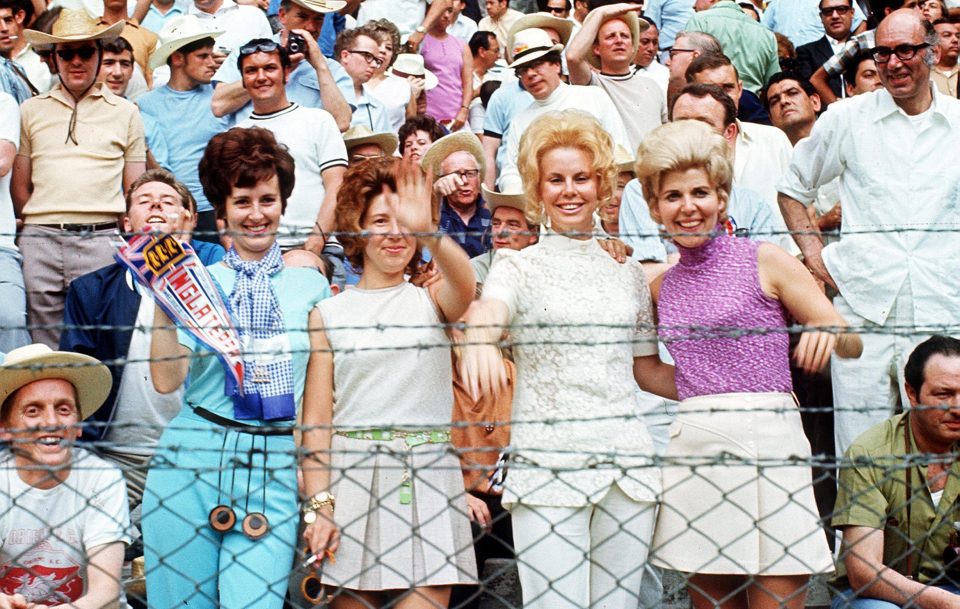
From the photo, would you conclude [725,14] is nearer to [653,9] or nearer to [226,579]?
[653,9]

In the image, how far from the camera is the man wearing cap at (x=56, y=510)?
371 cm

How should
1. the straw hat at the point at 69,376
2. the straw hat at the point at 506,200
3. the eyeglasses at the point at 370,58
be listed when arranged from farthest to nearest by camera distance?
the eyeglasses at the point at 370,58 < the straw hat at the point at 506,200 < the straw hat at the point at 69,376

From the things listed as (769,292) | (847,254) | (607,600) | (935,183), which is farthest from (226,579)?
(935,183)

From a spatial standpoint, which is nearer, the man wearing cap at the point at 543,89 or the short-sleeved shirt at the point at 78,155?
the short-sleeved shirt at the point at 78,155

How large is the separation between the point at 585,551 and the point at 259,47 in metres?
3.76

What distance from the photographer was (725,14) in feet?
28.5

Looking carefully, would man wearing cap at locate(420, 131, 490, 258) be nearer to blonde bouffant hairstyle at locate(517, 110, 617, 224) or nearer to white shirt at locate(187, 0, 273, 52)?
white shirt at locate(187, 0, 273, 52)

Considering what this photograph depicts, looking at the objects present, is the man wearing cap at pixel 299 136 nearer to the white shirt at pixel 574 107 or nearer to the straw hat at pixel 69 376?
the white shirt at pixel 574 107

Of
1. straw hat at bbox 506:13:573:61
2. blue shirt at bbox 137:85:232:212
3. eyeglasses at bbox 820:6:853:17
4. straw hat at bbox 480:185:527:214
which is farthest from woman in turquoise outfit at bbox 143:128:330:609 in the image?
eyeglasses at bbox 820:6:853:17

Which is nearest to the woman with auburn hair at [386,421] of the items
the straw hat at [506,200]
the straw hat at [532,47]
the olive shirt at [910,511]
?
the olive shirt at [910,511]

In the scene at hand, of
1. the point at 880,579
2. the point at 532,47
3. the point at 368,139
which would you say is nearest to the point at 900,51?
the point at 880,579

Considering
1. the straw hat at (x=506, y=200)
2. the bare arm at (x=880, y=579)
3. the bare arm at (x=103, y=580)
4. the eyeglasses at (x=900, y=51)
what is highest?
the eyeglasses at (x=900, y=51)

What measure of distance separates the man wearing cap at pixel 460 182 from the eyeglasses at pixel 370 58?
1.72 m

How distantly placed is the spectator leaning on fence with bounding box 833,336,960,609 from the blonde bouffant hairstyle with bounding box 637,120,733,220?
0.94 metres
